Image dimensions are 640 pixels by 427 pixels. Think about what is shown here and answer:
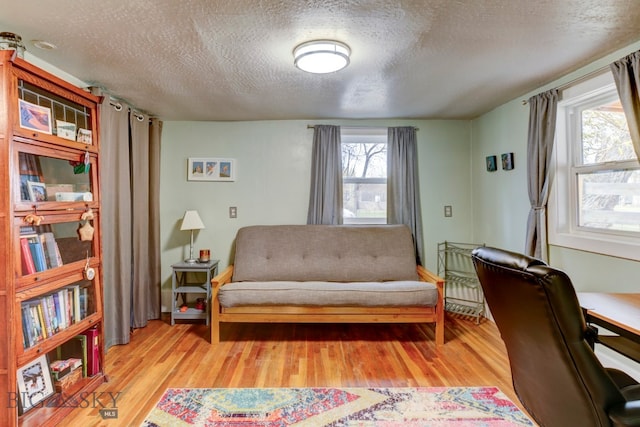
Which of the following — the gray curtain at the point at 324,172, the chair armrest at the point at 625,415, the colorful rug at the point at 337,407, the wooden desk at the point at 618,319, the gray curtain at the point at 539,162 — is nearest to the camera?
the chair armrest at the point at 625,415

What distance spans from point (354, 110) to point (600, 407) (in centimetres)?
288

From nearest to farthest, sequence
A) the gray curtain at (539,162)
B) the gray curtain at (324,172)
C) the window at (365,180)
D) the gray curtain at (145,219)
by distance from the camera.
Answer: the gray curtain at (539,162), the gray curtain at (145,219), the gray curtain at (324,172), the window at (365,180)

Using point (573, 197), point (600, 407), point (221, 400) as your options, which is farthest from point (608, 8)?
point (221, 400)

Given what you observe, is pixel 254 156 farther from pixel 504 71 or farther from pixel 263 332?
pixel 504 71

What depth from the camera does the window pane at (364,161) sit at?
3.74 meters

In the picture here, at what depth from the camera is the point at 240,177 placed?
3664mm

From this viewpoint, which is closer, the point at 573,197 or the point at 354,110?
the point at 573,197

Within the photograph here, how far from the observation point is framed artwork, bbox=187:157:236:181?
3.64 m

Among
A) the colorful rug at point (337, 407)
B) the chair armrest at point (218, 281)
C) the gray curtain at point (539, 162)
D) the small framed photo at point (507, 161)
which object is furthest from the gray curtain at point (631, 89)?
the chair armrest at point (218, 281)

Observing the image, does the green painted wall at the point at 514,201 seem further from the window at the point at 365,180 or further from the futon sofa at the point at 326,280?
the window at the point at 365,180

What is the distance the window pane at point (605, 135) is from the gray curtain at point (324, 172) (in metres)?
2.15

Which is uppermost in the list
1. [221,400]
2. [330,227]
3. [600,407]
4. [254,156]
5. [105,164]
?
[254,156]

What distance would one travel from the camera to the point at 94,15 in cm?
159

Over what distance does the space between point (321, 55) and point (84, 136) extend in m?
1.61
